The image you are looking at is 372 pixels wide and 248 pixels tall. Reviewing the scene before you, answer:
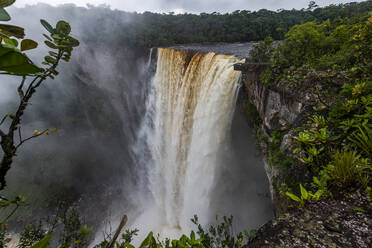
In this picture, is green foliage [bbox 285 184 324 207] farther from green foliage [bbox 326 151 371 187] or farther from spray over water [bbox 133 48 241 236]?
spray over water [bbox 133 48 241 236]

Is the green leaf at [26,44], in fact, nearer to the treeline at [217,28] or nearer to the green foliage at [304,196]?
the green foliage at [304,196]

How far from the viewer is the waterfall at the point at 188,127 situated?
559 centimetres

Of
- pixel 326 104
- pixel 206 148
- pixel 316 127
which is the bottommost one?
pixel 206 148

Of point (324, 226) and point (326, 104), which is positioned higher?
point (326, 104)

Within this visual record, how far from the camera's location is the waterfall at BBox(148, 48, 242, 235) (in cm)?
559

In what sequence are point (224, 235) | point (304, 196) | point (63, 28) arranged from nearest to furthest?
point (63, 28) → point (304, 196) → point (224, 235)

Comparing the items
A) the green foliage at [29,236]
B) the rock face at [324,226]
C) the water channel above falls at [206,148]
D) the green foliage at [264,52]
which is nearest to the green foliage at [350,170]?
the rock face at [324,226]

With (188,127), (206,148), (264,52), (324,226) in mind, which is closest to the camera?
(324,226)

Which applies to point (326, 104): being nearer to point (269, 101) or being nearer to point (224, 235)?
point (269, 101)

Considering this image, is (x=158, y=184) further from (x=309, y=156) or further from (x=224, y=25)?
(x=224, y=25)

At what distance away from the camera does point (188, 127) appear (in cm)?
695

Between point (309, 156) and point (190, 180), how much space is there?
5.42m

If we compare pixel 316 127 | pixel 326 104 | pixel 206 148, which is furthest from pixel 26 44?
pixel 206 148

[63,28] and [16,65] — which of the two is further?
[63,28]
